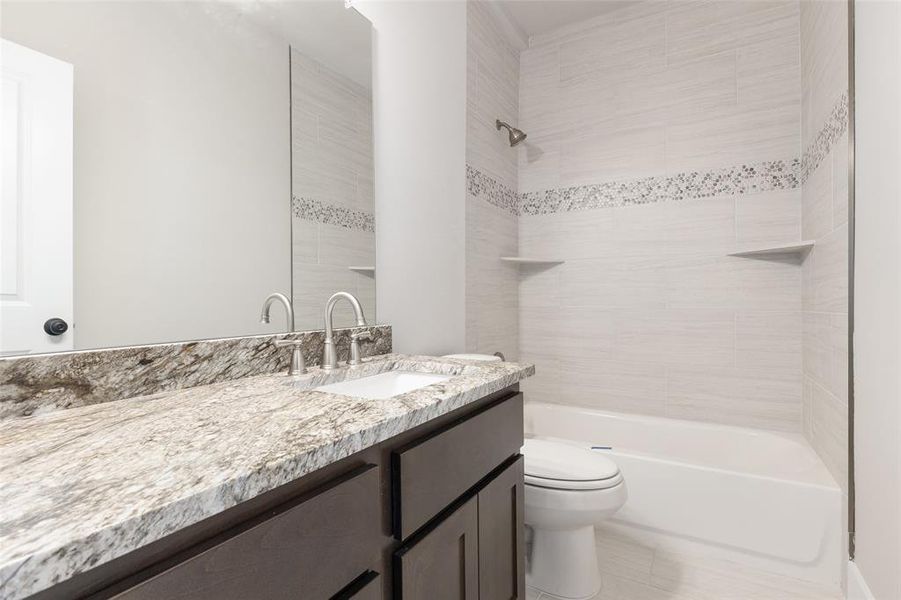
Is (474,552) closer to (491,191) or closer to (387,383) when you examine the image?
(387,383)

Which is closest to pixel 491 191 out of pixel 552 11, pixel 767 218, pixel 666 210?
pixel 666 210

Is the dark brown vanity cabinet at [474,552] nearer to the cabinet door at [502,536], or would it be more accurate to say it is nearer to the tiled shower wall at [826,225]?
the cabinet door at [502,536]

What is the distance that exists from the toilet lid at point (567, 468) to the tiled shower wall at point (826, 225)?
2.66 ft

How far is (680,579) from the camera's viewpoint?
1.68 m

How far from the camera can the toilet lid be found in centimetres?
151

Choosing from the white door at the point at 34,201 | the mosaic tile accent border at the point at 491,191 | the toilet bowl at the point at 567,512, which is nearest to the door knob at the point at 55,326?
the white door at the point at 34,201

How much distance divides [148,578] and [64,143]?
2.74 ft

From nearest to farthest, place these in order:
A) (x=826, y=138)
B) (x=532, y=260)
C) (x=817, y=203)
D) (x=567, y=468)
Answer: (x=567, y=468)
(x=826, y=138)
(x=817, y=203)
(x=532, y=260)

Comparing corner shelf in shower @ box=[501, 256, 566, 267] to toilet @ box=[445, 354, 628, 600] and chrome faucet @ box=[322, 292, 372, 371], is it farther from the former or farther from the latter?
chrome faucet @ box=[322, 292, 372, 371]

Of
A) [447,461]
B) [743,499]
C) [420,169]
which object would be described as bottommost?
[743,499]

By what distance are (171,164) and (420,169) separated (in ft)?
3.48

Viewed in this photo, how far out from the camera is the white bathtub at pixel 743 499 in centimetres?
164

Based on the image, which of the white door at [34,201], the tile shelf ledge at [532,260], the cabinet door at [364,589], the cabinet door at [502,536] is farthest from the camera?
the tile shelf ledge at [532,260]

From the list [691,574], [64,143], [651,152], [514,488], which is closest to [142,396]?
[64,143]
